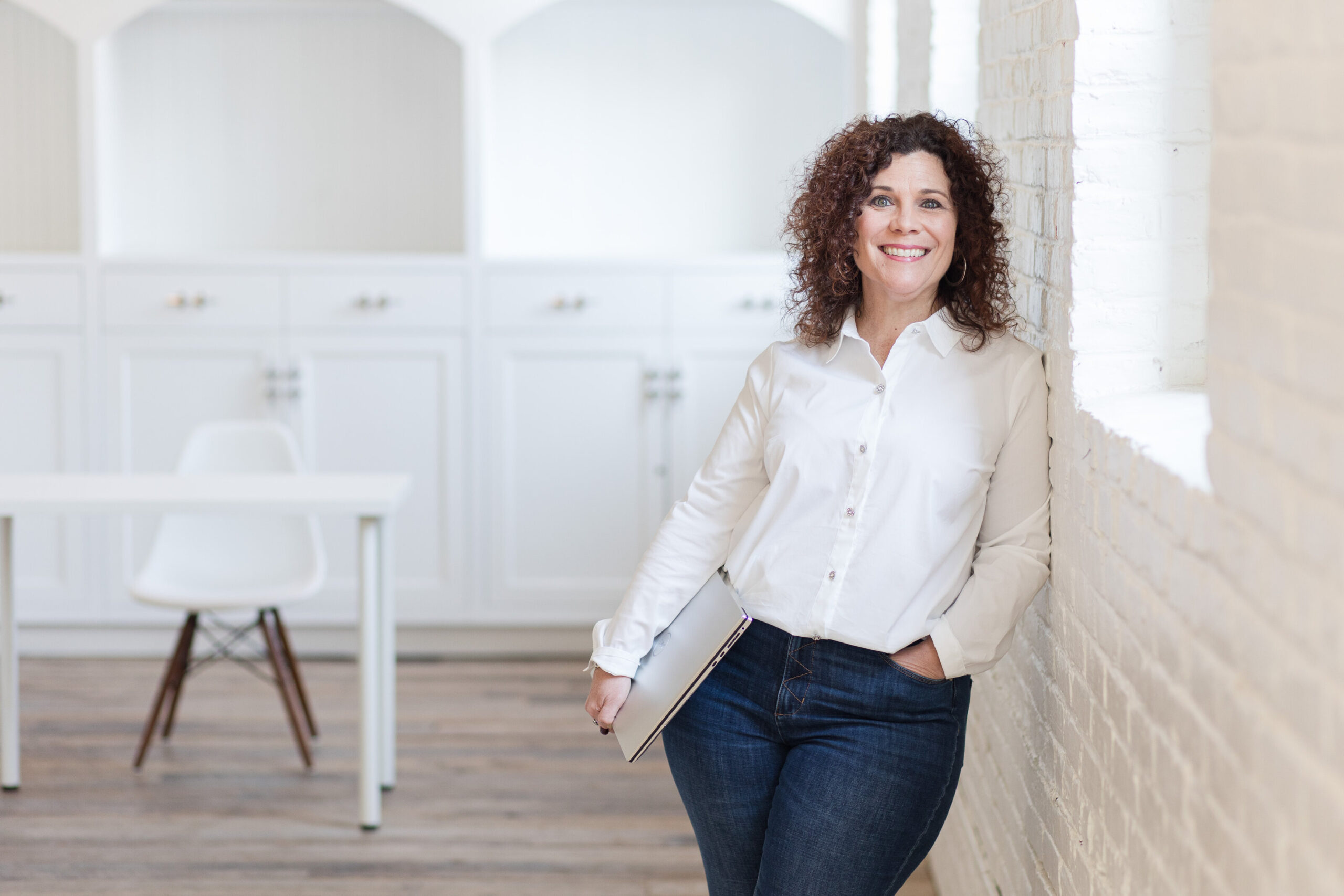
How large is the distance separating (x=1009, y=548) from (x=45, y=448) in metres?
3.47

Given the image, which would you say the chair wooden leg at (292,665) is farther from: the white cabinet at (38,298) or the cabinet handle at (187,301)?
the white cabinet at (38,298)

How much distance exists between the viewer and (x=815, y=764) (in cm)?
164

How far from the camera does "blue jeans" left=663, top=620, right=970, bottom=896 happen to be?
1619 millimetres

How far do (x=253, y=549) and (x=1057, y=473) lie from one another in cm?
243

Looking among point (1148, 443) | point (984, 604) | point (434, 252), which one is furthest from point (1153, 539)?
point (434, 252)

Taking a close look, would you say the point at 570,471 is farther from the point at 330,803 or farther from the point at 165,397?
the point at 330,803

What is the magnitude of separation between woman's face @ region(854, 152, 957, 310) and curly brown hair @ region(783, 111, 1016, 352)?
0.04 feet

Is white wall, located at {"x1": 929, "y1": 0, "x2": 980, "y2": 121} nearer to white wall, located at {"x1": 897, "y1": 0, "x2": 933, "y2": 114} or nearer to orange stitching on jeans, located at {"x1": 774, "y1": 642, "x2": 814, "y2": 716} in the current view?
white wall, located at {"x1": 897, "y1": 0, "x2": 933, "y2": 114}

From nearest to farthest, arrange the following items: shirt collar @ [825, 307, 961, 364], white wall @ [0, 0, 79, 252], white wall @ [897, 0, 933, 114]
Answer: shirt collar @ [825, 307, 961, 364]
white wall @ [897, 0, 933, 114]
white wall @ [0, 0, 79, 252]

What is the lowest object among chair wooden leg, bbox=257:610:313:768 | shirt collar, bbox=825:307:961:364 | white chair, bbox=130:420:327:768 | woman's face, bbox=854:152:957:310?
chair wooden leg, bbox=257:610:313:768

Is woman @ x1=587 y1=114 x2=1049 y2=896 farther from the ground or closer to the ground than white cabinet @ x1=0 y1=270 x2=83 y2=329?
closer to the ground

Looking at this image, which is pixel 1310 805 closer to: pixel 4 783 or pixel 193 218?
pixel 4 783

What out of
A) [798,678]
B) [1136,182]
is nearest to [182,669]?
[798,678]

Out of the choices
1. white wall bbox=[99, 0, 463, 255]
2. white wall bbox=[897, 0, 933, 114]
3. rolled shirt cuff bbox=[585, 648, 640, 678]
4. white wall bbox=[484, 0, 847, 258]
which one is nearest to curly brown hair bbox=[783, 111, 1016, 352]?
rolled shirt cuff bbox=[585, 648, 640, 678]
